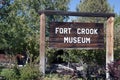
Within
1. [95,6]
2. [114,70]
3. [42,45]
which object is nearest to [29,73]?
[42,45]

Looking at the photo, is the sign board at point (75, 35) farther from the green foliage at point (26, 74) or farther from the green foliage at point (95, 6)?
the green foliage at point (95, 6)

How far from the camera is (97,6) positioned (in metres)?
41.0

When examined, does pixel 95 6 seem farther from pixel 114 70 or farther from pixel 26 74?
pixel 26 74

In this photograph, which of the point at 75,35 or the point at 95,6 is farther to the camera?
the point at 95,6

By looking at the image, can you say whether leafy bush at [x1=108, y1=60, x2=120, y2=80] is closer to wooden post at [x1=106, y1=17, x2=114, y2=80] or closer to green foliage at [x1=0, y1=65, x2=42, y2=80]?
wooden post at [x1=106, y1=17, x2=114, y2=80]

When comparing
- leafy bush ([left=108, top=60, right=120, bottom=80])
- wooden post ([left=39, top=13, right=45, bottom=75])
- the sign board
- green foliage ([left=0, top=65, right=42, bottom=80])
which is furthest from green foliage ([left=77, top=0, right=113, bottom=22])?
green foliage ([left=0, top=65, right=42, bottom=80])

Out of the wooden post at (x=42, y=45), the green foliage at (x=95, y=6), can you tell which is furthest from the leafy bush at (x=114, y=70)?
the green foliage at (x=95, y=6)

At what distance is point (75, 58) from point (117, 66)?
1004 centimetres

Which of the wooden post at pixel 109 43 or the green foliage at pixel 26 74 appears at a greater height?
the wooden post at pixel 109 43

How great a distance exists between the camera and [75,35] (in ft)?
45.7

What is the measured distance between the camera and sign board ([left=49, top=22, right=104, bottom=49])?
13750 millimetres

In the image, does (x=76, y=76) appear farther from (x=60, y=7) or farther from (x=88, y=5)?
(x=88, y=5)

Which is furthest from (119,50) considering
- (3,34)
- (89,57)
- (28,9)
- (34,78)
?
(28,9)

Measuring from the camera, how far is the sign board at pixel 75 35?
45.1 ft
